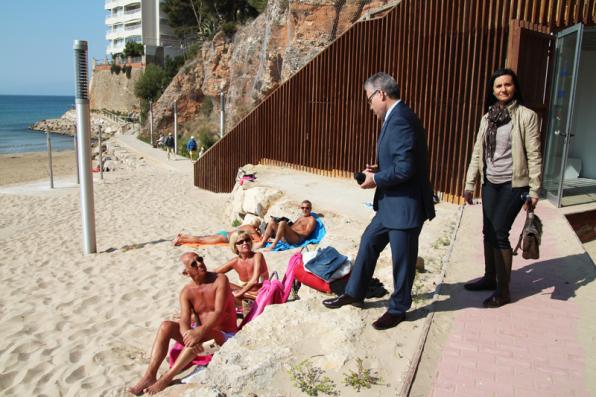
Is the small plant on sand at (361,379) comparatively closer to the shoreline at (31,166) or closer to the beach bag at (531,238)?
the beach bag at (531,238)

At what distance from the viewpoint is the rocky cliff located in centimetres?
1717

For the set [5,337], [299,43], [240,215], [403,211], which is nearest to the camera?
[403,211]

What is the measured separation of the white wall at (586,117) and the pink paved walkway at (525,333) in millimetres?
4859

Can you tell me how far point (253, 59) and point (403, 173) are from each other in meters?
22.1

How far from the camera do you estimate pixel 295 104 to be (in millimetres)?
11789

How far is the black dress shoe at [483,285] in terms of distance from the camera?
421cm

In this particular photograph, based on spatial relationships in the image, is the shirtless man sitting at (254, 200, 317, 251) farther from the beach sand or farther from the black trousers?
the black trousers

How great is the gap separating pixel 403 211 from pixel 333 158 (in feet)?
25.9

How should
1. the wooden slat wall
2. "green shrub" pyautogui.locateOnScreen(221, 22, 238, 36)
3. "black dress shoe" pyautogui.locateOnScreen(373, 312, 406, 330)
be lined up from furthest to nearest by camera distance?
"green shrub" pyautogui.locateOnScreen(221, 22, 238, 36) → the wooden slat wall → "black dress shoe" pyautogui.locateOnScreen(373, 312, 406, 330)

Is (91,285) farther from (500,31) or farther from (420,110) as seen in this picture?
(500,31)

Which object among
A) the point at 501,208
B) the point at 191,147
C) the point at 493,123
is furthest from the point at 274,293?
the point at 191,147

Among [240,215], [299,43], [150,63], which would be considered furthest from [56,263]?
[150,63]

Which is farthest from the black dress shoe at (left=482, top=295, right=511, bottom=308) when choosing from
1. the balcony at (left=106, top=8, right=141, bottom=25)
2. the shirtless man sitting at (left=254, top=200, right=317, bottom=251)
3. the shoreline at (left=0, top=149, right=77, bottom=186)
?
the balcony at (left=106, top=8, right=141, bottom=25)

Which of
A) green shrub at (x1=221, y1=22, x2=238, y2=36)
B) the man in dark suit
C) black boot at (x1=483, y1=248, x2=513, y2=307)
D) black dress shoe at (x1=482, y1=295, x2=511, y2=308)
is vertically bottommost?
black dress shoe at (x1=482, y1=295, x2=511, y2=308)
